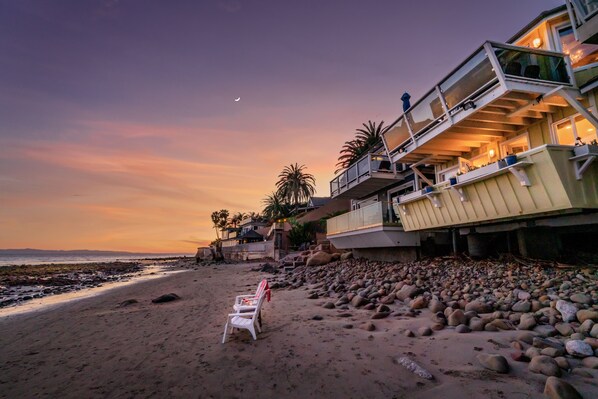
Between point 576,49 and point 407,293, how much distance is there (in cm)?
1030

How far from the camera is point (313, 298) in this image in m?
9.48

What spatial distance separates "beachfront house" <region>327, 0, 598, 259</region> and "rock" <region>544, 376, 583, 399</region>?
5.99 metres

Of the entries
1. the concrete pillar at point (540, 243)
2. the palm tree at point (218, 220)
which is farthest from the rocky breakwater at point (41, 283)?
the palm tree at point (218, 220)

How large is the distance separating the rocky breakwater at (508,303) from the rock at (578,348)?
0.01 meters

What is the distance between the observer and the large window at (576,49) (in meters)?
9.46

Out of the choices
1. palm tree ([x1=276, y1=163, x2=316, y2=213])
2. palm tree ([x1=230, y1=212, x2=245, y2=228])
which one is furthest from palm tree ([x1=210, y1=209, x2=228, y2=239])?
palm tree ([x1=276, y1=163, x2=316, y2=213])

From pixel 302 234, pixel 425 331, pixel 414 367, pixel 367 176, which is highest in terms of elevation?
pixel 367 176

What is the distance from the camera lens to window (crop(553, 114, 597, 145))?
8.94 m

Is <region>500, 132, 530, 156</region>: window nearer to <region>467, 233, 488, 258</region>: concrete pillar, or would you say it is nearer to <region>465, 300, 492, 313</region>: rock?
<region>467, 233, 488, 258</region>: concrete pillar

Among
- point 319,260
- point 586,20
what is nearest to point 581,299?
point 586,20

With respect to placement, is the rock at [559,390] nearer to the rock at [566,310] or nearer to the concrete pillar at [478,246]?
the rock at [566,310]

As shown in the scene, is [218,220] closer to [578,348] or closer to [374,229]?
[374,229]

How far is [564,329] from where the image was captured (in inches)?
175

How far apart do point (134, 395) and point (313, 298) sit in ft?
20.1
